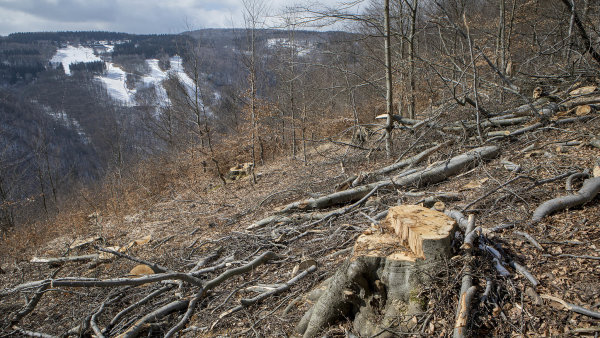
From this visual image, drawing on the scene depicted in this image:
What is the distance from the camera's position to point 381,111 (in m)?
20.2

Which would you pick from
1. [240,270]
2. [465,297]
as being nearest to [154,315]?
[240,270]

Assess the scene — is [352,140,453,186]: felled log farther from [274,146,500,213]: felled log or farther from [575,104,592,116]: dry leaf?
[575,104,592,116]: dry leaf

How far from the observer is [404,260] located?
234 cm

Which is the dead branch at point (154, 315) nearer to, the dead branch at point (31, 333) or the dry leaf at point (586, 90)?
the dead branch at point (31, 333)

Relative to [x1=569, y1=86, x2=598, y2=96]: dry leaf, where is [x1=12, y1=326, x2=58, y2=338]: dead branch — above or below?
below

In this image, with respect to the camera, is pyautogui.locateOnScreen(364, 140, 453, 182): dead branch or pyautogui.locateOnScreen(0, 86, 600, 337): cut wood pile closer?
pyautogui.locateOnScreen(0, 86, 600, 337): cut wood pile

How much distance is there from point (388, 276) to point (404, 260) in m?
0.17

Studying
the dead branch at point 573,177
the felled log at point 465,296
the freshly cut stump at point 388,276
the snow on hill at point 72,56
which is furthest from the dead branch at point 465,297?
the snow on hill at point 72,56

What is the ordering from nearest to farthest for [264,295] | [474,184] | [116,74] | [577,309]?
[577,309], [264,295], [474,184], [116,74]

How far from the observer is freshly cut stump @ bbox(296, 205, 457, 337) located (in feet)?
7.55

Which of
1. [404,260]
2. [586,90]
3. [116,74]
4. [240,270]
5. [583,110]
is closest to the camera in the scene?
[404,260]

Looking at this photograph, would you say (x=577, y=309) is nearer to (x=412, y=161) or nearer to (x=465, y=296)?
(x=465, y=296)

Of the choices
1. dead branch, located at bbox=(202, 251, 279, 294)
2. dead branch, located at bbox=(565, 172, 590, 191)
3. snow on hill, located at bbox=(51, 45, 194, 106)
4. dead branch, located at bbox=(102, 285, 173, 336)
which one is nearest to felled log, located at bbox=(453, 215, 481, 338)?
dead branch, located at bbox=(565, 172, 590, 191)

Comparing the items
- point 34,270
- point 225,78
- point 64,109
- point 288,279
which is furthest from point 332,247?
point 64,109
